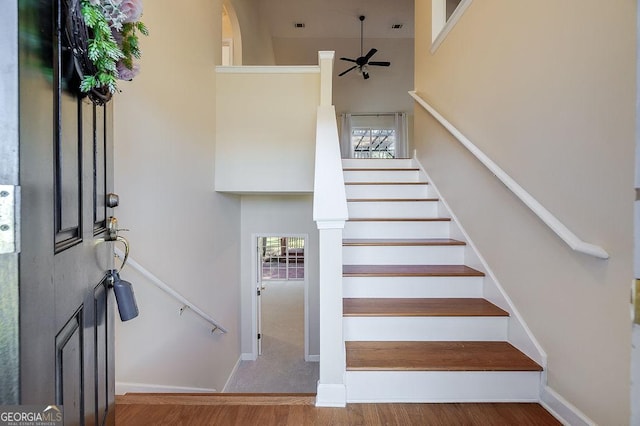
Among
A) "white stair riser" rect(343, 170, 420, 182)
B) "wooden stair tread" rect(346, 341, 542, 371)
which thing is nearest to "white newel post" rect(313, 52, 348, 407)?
"wooden stair tread" rect(346, 341, 542, 371)

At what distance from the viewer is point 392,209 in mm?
2768

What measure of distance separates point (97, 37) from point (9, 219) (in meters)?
0.43

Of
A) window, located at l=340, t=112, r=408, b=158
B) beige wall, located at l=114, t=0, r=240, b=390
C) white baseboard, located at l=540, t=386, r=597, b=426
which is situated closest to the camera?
white baseboard, located at l=540, t=386, r=597, b=426

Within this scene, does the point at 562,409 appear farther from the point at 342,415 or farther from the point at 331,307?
the point at 331,307

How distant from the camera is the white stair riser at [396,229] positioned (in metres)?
2.53

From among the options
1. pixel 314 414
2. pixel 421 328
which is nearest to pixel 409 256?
pixel 421 328

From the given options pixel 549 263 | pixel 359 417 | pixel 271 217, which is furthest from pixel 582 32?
pixel 271 217

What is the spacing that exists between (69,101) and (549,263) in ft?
5.95

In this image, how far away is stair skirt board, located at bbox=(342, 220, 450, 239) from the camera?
2527 millimetres

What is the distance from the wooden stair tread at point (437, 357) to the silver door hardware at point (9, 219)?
1.35 metres

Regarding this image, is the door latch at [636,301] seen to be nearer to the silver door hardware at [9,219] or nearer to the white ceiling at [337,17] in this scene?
the silver door hardware at [9,219]

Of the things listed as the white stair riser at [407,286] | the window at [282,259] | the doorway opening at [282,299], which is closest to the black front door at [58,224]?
the white stair riser at [407,286]

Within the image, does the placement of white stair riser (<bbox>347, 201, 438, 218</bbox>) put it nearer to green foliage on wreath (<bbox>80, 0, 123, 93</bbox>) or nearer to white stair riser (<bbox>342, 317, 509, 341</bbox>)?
white stair riser (<bbox>342, 317, 509, 341</bbox>)

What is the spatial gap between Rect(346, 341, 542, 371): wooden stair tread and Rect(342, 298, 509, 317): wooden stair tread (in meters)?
0.15
